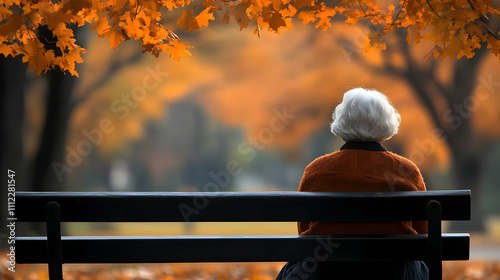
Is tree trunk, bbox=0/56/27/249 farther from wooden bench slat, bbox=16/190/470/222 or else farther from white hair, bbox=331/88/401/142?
white hair, bbox=331/88/401/142

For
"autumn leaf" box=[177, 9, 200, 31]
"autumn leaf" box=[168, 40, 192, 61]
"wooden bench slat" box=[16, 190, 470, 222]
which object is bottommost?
"wooden bench slat" box=[16, 190, 470, 222]

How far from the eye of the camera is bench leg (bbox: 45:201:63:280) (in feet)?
10.1

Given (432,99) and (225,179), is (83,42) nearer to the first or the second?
(432,99)

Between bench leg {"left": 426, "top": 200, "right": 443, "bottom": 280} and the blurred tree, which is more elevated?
the blurred tree

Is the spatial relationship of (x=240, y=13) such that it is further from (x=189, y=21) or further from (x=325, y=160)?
(x=325, y=160)

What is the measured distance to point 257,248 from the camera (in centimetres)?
307

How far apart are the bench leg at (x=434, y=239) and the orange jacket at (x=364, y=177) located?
21 cm

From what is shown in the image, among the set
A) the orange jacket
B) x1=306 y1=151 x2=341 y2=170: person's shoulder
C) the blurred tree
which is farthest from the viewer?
the blurred tree

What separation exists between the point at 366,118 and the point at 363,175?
11.7 inches

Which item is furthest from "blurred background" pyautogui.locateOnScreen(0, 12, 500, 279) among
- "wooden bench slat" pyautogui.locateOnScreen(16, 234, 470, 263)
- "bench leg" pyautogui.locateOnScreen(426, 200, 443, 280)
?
"bench leg" pyautogui.locateOnScreen(426, 200, 443, 280)

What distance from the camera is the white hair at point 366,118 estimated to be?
11.0 feet

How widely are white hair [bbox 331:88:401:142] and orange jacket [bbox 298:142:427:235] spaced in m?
0.05

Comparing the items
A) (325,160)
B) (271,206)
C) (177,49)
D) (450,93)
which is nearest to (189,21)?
(177,49)

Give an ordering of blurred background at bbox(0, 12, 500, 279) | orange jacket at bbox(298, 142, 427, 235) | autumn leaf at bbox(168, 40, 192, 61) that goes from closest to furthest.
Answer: orange jacket at bbox(298, 142, 427, 235) → autumn leaf at bbox(168, 40, 192, 61) → blurred background at bbox(0, 12, 500, 279)
